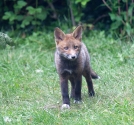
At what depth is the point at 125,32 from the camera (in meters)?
9.52

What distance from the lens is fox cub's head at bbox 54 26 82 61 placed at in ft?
19.6

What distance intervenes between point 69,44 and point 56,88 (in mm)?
1225

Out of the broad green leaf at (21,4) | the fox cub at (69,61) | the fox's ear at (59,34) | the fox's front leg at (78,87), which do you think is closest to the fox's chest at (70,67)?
the fox cub at (69,61)

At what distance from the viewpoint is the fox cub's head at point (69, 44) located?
5961 mm

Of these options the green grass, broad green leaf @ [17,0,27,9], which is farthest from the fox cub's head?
broad green leaf @ [17,0,27,9]

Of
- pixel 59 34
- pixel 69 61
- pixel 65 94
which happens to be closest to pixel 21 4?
pixel 59 34

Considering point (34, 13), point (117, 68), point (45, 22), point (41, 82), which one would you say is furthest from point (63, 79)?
point (45, 22)

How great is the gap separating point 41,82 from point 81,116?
1.98 meters

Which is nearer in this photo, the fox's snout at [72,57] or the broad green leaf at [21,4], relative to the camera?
the fox's snout at [72,57]

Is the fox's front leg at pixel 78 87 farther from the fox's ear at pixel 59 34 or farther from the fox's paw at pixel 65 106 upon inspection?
the fox's ear at pixel 59 34

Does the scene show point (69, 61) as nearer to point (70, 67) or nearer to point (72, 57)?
point (70, 67)

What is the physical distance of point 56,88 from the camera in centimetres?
707

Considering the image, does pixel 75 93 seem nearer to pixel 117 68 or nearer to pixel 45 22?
pixel 117 68

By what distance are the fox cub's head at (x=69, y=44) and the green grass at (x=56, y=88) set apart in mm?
687
